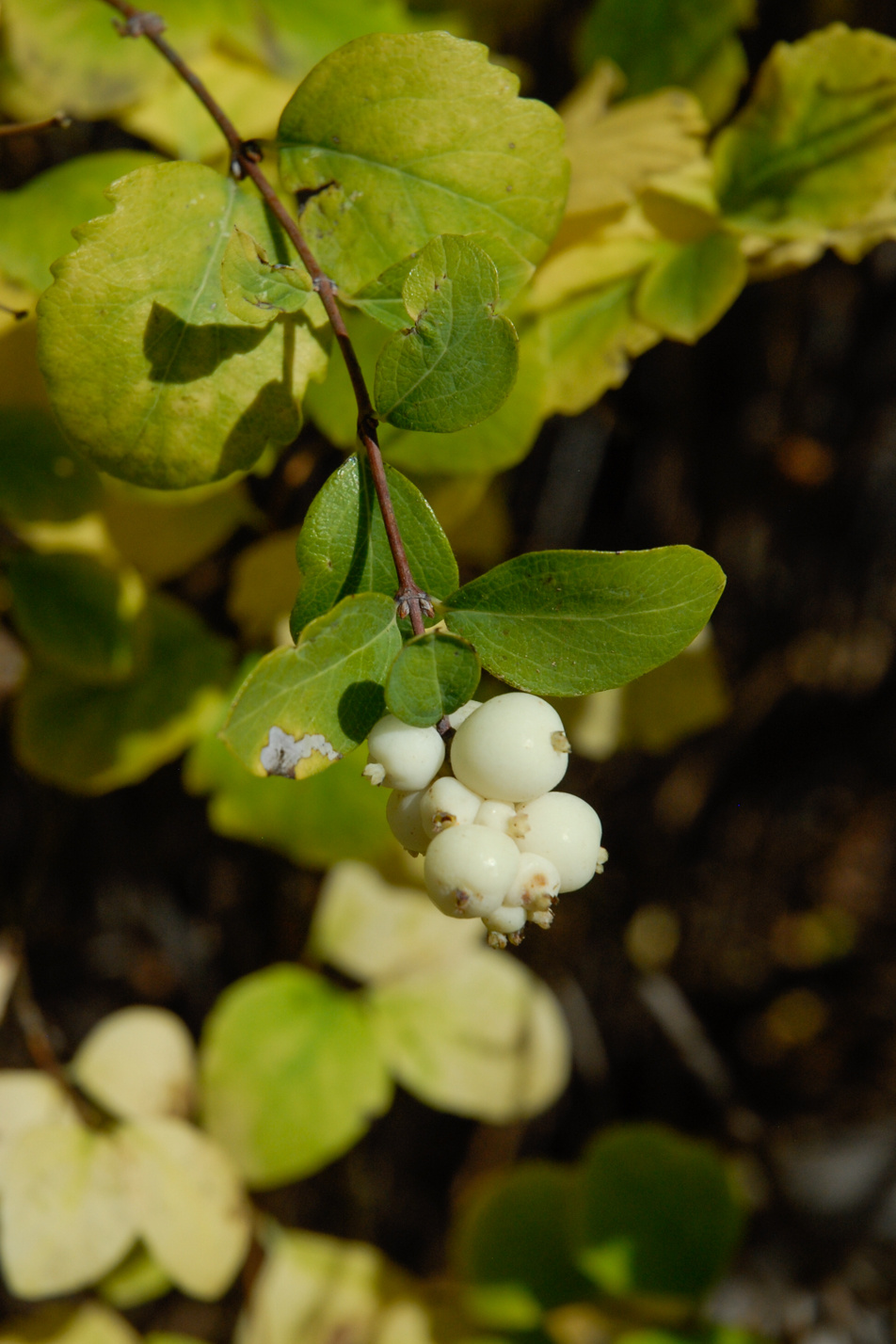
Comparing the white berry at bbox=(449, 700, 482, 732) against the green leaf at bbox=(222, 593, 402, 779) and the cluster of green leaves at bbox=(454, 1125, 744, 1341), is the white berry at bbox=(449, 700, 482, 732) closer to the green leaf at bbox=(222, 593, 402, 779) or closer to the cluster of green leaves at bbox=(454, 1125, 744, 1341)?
the green leaf at bbox=(222, 593, 402, 779)

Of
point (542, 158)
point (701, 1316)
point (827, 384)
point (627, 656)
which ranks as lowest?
point (701, 1316)

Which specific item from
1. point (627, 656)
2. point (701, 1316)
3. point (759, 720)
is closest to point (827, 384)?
point (759, 720)

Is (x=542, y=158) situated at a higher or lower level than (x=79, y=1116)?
higher

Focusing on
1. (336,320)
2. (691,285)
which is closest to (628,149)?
(691,285)

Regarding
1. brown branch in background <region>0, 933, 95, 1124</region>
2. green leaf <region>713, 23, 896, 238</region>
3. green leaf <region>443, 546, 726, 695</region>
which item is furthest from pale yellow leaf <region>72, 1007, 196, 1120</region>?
green leaf <region>713, 23, 896, 238</region>

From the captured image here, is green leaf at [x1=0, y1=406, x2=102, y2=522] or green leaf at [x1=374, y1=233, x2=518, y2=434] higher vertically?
green leaf at [x1=374, y1=233, x2=518, y2=434]

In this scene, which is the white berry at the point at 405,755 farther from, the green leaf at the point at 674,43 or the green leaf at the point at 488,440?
the green leaf at the point at 674,43

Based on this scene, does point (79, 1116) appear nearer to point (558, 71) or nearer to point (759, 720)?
point (759, 720)
